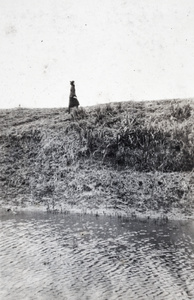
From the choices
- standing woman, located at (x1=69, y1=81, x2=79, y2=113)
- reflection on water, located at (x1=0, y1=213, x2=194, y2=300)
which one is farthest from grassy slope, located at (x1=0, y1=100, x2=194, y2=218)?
reflection on water, located at (x1=0, y1=213, x2=194, y2=300)

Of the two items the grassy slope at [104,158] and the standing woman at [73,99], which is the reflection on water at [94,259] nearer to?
the grassy slope at [104,158]

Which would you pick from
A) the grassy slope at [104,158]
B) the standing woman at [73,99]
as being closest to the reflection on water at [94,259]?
the grassy slope at [104,158]

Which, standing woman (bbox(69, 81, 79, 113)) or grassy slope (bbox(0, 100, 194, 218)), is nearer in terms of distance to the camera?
grassy slope (bbox(0, 100, 194, 218))

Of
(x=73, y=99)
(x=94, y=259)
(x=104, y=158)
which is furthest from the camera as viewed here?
(x=73, y=99)

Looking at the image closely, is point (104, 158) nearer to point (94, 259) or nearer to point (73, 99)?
point (73, 99)

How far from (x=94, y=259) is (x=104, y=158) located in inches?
314

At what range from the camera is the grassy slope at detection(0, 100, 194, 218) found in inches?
547

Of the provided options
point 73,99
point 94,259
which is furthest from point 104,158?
point 94,259

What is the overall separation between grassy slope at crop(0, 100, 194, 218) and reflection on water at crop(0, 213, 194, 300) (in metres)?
1.84

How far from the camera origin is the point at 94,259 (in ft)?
27.5

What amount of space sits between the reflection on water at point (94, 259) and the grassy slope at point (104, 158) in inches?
72.4

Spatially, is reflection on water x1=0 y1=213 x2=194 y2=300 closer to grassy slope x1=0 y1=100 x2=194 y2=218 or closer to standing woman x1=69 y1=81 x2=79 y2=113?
grassy slope x1=0 y1=100 x2=194 y2=218

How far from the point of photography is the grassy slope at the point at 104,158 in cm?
1390

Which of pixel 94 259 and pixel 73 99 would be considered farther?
pixel 73 99
